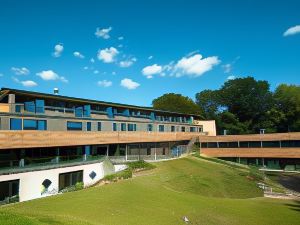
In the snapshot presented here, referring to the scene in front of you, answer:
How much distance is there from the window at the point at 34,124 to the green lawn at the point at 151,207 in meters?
10.9

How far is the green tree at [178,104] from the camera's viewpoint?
104m

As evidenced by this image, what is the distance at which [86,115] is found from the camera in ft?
149

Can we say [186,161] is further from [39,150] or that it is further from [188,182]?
[39,150]

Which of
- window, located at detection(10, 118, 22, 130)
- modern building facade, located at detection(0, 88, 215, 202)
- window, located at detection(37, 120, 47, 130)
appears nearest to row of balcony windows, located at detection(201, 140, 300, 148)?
modern building facade, located at detection(0, 88, 215, 202)

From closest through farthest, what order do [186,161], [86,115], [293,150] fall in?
[86,115], [186,161], [293,150]

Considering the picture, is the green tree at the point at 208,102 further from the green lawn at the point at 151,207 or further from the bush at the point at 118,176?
the bush at the point at 118,176

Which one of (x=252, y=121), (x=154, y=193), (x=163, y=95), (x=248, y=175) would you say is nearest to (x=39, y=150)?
(x=154, y=193)

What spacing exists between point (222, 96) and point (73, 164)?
248ft

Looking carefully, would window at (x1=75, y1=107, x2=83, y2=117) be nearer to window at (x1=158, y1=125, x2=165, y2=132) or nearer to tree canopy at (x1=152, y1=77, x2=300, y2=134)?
window at (x1=158, y1=125, x2=165, y2=132)

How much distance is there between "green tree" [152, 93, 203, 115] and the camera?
104m

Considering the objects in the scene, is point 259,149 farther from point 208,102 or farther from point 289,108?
point 208,102

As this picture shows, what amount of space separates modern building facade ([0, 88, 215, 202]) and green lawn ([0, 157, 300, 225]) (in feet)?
16.7

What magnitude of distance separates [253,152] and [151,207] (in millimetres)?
45959

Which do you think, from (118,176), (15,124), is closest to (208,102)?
(118,176)
